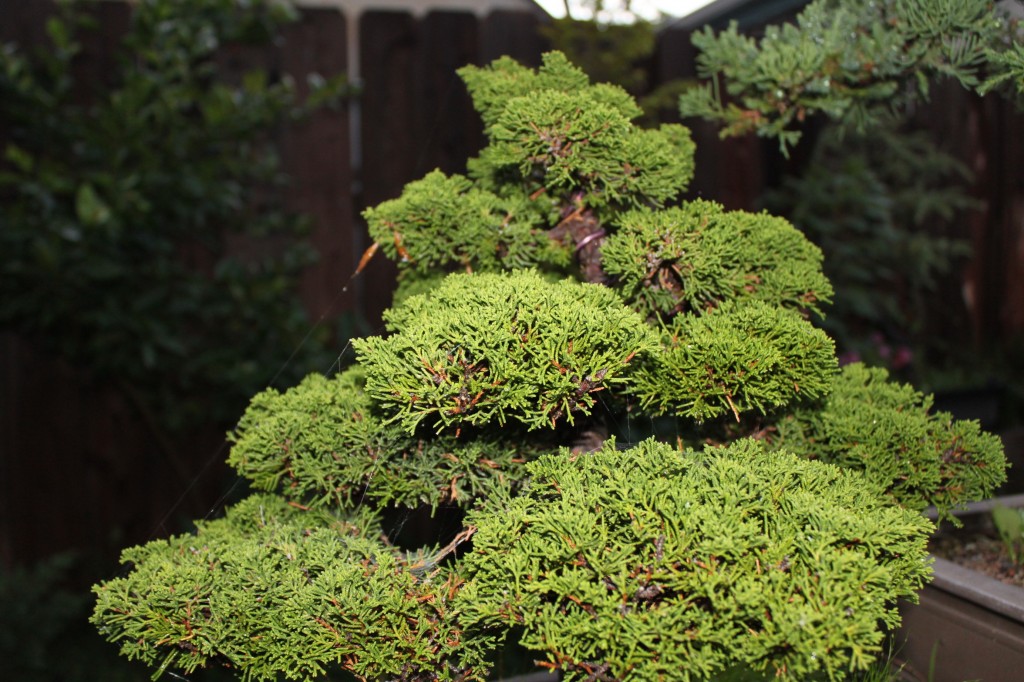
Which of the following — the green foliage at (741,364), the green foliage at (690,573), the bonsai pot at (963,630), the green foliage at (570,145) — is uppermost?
the green foliage at (570,145)

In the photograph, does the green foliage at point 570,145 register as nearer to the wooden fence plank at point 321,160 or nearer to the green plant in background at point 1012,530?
the green plant in background at point 1012,530

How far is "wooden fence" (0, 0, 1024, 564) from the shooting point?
3.03m

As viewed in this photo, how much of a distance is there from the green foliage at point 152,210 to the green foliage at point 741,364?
1.71m

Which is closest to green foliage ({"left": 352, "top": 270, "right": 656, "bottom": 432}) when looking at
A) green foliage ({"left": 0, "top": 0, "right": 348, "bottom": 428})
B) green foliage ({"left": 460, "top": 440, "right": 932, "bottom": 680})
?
green foliage ({"left": 460, "top": 440, "right": 932, "bottom": 680})

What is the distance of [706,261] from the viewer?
1.27 meters

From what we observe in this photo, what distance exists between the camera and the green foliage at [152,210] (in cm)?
264

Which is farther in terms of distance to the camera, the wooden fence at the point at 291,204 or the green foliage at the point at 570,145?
the wooden fence at the point at 291,204

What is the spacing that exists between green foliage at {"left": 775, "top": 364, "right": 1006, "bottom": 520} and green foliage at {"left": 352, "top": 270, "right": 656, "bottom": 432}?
0.46 m

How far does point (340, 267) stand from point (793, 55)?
1.94m

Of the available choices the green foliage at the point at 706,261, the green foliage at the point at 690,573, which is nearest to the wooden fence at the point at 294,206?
the green foliage at the point at 706,261

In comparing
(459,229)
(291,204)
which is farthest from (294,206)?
(459,229)

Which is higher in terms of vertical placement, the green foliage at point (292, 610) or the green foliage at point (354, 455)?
the green foliage at point (354, 455)

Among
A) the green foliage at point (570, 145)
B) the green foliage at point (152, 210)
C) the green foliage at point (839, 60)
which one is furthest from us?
the green foliage at point (152, 210)

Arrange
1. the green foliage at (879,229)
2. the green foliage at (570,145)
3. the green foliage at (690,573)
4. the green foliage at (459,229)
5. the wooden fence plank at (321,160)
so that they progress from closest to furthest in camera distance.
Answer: the green foliage at (690,573) < the green foliage at (570,145) < the green foliage at (459,229) < the wooden fence plank at (321,160) < the green foliage at (879,229)
